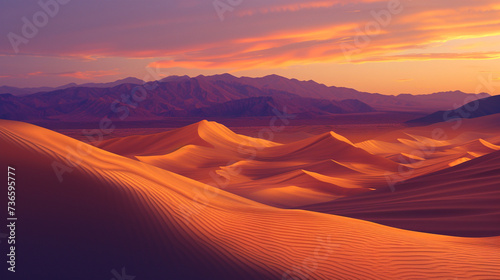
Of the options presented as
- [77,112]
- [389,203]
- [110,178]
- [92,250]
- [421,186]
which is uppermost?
[77,112]

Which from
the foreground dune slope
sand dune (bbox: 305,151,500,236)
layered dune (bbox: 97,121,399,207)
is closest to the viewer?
the foreground dune slope

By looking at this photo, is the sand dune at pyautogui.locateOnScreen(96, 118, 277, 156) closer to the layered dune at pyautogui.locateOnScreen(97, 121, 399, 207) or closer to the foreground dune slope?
the layered dune at pyautogui.locateOnScreen(97, 121, 399, 207)

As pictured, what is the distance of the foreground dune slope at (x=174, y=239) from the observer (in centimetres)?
646

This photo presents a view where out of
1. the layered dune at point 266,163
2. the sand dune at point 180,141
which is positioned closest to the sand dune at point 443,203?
the layered dune at point 266,163

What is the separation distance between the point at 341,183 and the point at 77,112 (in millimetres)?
134593

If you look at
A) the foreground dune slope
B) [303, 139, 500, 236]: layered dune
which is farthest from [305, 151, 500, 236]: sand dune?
the foreground dune slope

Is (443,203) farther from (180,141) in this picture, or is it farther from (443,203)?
(180,141)

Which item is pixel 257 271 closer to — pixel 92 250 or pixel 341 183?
pixel 92 250

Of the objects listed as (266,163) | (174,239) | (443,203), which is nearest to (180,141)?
(266,163)

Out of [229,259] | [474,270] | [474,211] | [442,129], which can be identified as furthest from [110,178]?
[442,129]

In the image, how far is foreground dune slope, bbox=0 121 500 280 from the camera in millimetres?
6457

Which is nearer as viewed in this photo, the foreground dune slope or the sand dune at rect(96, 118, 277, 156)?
the foreground dune slope

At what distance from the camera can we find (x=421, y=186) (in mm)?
16578

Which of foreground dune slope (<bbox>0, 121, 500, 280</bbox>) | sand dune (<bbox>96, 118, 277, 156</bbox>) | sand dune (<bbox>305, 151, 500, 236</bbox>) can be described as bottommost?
foreground dune slope (<bbox>0, 121, 500, 280</bbox>)
